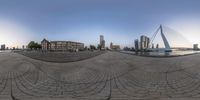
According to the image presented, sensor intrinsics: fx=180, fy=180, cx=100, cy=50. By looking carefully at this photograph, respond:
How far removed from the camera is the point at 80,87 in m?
5.30

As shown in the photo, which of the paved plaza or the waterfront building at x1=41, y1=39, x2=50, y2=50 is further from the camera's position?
the waterfront building at x1=41, y1=39, x2=50, y2=50

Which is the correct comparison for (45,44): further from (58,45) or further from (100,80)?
(100,80)

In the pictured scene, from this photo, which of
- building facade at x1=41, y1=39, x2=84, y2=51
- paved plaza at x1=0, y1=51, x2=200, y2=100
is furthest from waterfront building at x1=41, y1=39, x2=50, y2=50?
paved plaza at x1=0, y1=51, x2=200, y2=100

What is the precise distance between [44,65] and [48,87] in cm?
202

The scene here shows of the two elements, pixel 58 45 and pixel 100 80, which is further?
pixel 58 45

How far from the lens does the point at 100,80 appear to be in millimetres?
5766

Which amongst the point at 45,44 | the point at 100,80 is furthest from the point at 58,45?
the point at 100,80

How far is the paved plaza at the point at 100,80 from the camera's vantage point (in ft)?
15.3

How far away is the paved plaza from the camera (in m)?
4.67

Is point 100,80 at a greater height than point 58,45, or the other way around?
point 58,45

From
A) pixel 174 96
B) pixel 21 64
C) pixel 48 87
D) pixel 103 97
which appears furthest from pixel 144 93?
pixel 21 64

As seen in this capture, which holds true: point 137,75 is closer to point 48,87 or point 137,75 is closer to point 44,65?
point 48,87

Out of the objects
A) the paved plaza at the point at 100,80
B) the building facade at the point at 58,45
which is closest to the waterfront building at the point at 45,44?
the building facade at the point at 58,45

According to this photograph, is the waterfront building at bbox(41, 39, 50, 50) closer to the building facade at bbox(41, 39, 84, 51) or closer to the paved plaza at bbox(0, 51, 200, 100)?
the building facade at bbox(41, 39, 84, 51)
